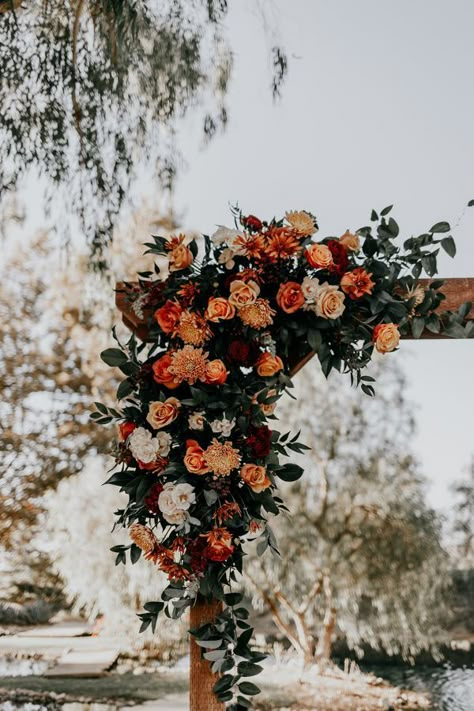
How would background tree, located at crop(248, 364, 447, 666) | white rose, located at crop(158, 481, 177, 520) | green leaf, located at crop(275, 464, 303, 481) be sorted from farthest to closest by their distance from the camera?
background tree, located at crop(248, 364, 447, 666)
green leaf, located at crop(275, 464, 303, 481)
white rose, located at crop(158, 481, 177, 520)

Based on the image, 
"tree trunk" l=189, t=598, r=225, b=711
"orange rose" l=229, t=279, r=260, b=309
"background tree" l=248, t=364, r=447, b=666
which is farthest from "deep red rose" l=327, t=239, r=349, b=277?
"background tree" l=248, t=364, r=447, b=666

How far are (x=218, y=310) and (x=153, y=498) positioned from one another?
46 cm

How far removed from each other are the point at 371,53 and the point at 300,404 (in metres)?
2.08

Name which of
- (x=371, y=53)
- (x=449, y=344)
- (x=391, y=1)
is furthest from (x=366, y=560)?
(x=391, y=1)

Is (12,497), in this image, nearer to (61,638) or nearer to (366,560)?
(61,638)

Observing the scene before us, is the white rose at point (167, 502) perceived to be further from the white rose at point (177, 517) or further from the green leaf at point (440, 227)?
the green leaf at point (440, 227)

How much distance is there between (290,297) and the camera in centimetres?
171

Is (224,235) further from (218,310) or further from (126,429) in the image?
(126,429)

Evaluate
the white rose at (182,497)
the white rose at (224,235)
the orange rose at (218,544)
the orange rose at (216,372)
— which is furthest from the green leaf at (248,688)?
the white rose at (224,235)

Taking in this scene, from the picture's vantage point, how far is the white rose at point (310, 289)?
172 cm

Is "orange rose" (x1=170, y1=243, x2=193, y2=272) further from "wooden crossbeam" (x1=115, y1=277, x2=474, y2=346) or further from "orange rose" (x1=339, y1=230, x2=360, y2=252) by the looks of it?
"orange rose" (x1=339, y1=230, x2=360, y2=252)

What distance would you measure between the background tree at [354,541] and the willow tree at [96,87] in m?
1.69

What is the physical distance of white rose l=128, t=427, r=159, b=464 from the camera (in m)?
1.60

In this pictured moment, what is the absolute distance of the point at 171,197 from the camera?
4.35 metres
